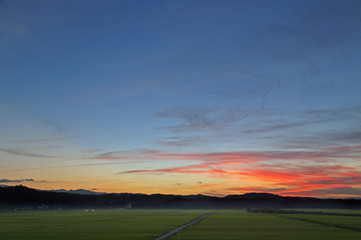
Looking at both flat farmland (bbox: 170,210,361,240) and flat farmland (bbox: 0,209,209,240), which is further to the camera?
flat farmland (bbox: 0,209,209,240)

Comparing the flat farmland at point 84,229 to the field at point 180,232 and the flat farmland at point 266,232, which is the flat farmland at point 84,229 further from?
the flat farmland at point 266,232

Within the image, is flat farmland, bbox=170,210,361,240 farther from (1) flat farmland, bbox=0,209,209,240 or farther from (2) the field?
(1) flat farmland, bbox=0,209,209,240

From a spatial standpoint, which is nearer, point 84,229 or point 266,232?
point 266,232

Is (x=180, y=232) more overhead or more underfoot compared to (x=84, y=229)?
more underfoot

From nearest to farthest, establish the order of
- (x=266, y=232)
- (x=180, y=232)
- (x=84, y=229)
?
1. (x=180, y=232)
2. (x=266, y=232)
3. (x=84, y=229)

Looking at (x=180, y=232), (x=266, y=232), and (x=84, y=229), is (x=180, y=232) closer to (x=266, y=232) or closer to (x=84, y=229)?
(x=266, y=232)

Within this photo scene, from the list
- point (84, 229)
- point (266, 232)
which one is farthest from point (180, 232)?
point (84, 229)

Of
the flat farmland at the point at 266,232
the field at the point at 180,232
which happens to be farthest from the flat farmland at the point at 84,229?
the flat farmland at the point at 266,232

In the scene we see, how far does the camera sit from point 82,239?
158 feet

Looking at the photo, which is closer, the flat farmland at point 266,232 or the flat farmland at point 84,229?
the flat farmland at point 266,232

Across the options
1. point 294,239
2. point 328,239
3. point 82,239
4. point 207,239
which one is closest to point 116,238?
point 82,239

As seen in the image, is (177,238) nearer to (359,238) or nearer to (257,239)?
(257,239)

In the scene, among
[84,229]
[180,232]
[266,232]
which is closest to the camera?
[180,232]

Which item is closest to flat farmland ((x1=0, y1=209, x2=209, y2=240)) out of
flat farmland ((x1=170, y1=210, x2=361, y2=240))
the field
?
the field
